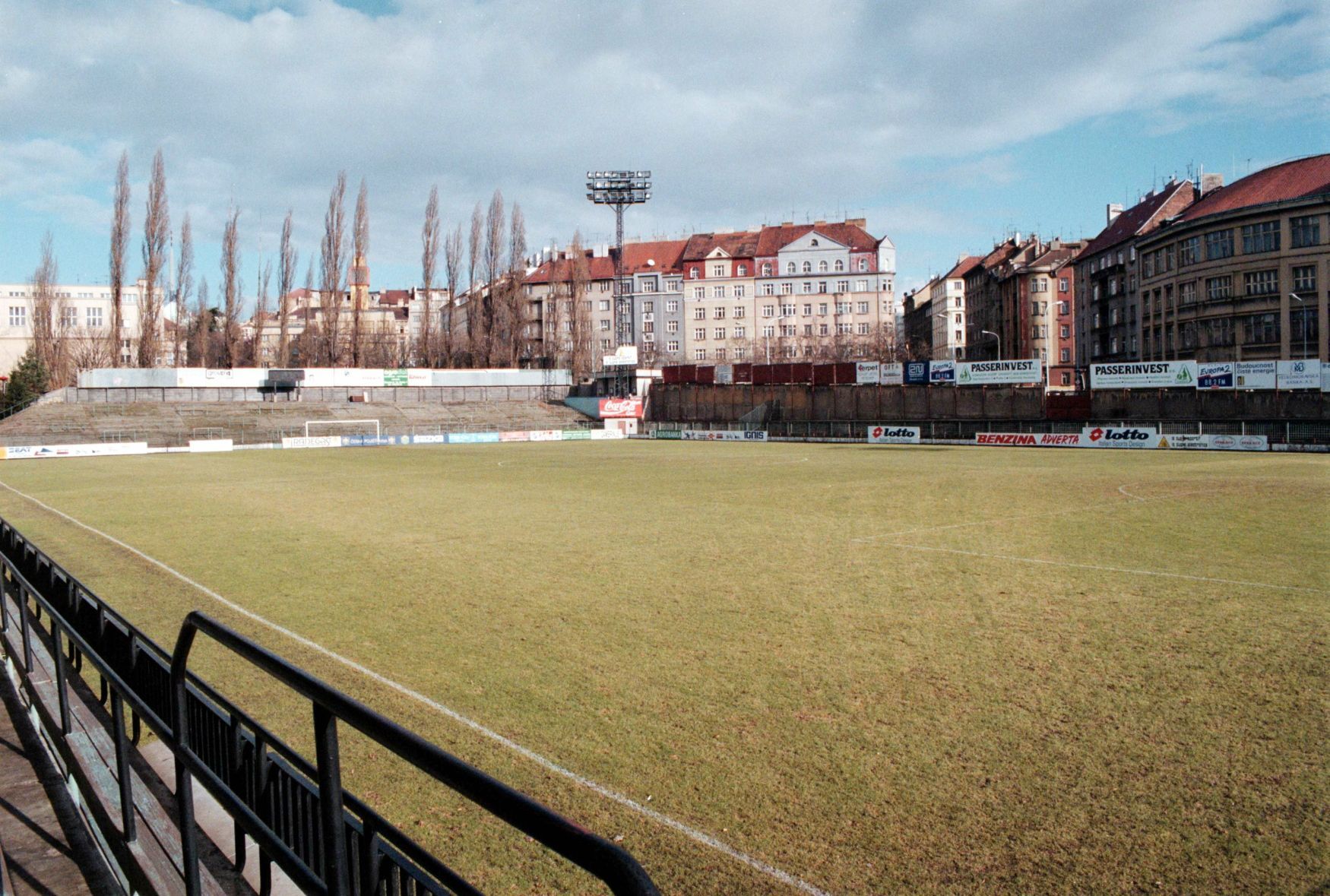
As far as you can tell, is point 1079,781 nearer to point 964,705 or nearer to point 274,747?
point 964,705

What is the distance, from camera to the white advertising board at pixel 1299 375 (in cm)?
4838

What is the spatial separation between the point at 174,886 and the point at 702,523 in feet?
52.9

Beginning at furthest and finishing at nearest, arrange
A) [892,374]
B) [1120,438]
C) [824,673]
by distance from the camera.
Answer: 1. [892,374]
2. [1120,438]
3. [824,673]

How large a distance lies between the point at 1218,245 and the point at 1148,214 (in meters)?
14.8

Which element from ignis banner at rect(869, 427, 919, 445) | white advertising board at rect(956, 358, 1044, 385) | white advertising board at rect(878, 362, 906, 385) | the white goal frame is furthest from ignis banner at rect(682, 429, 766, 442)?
the white goal frame

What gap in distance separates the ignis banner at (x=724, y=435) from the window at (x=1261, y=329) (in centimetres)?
3737

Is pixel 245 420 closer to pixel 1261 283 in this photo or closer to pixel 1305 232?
pixel 1261 283

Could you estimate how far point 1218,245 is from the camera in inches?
2746

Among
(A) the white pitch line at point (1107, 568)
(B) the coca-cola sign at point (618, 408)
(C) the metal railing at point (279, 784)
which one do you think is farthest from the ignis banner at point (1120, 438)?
(C) the metal railing at point (279, 784)

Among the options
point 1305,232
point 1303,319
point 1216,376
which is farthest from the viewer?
point 1305,232

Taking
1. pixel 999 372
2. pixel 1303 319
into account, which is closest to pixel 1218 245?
pixel 1303 319

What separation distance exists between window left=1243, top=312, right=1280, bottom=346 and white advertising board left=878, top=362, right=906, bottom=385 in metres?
26.3

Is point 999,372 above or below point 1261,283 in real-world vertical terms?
below

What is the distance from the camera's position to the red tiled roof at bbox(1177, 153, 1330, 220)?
211 feet
